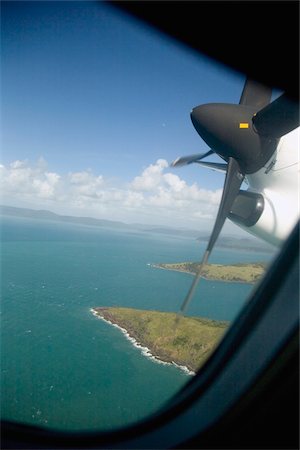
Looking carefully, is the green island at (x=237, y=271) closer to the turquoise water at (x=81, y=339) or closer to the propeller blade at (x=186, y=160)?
the turquoise water at (x=81, y=339)

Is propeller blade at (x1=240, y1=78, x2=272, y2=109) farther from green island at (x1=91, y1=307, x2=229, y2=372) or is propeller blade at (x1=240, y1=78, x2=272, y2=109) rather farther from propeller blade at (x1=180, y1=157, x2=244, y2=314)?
green island at (x1=91, y1=307, x2=229, y2=372)

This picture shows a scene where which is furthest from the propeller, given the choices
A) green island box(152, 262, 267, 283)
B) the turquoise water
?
the turquoise water

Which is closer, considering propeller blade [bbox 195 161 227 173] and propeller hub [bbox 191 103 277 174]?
propeller hub [bbox 191 103 277 174]

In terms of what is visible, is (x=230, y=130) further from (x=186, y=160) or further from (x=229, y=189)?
(x=186, y=160)

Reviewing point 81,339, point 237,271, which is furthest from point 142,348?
point 237,271

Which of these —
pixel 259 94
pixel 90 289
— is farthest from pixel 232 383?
pixel 90 289

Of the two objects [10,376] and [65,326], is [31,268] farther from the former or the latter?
[10,376]
